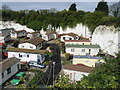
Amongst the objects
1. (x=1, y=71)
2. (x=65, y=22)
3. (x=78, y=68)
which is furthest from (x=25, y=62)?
(x=65, y=22)

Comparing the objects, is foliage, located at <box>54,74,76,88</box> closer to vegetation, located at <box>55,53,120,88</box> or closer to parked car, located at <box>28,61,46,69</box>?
vegetation, located at <box>55,53,120,88</box>

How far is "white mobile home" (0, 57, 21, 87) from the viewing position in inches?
437

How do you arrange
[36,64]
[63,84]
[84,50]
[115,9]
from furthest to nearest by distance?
[115,9]
[84,50]
[36,64]
[63,84]

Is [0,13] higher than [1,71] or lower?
higher

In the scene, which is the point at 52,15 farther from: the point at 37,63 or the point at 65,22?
the point at 37,63

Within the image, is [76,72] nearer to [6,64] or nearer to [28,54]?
[6,64]

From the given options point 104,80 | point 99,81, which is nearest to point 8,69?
point 99,81

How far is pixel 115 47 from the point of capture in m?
17.5

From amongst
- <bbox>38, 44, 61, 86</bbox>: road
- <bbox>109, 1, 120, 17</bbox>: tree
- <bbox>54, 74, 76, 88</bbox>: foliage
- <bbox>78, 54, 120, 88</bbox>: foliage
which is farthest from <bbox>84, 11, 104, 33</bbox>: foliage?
<bbox>54, 74, 76, 88</bbox>: foliage

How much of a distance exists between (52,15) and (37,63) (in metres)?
27.4

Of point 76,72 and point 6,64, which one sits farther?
point 6,64

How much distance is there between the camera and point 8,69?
11945 millimetres

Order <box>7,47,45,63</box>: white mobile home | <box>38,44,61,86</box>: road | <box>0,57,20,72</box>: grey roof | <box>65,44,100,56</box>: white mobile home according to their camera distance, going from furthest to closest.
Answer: <box>65,44,100,56</box>: white mobile home → <box>7,47,45,63</box>: white mobile home → <box>38,44,61,86</box>: road → <box>0,57,20,72</box>: grey roof

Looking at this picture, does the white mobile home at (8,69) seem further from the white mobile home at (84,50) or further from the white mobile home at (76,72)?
the white mobile home at (84,50)
